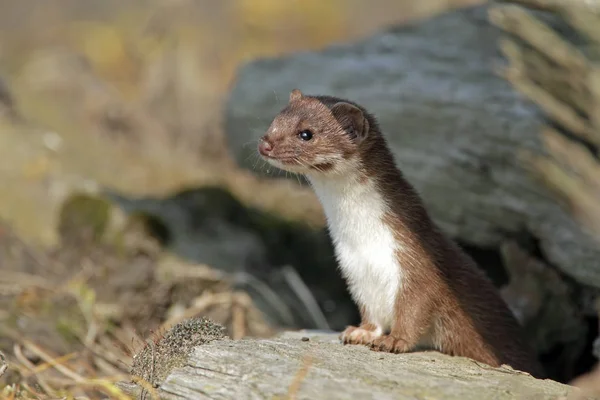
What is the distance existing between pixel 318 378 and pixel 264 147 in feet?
4.75

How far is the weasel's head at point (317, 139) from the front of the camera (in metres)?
4.17

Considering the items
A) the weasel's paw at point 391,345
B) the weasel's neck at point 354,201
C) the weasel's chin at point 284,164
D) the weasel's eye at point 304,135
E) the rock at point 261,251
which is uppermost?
the weasel's eye at point 304,135

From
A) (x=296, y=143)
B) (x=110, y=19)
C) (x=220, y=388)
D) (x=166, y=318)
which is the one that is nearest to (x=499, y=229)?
(x=296, y=143)

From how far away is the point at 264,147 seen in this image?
4172mm

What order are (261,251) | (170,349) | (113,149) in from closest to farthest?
(170,349)
(261,251)
(113,149)

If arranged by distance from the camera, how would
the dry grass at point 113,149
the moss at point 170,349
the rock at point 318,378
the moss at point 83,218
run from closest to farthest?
the rock at point 318,378, the moss at point 170,349, the dry grass at point 113,149, the moss at point 83,218

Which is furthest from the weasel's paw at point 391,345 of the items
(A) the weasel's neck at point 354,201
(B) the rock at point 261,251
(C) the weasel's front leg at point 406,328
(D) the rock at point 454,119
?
(B) the rock at point 261,251

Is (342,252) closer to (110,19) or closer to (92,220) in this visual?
(92,220)

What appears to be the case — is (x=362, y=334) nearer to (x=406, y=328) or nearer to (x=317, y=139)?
(x=406, y=328)

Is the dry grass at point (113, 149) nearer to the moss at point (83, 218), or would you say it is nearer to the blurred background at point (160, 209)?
the blurred background at point (160, 209)

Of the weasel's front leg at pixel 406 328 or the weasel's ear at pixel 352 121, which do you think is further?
the weasel's ear at pixel 352 121

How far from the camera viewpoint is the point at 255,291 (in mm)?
6320

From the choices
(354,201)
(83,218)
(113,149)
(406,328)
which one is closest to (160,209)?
(83,218)

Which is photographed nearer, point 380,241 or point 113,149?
point 380,241
